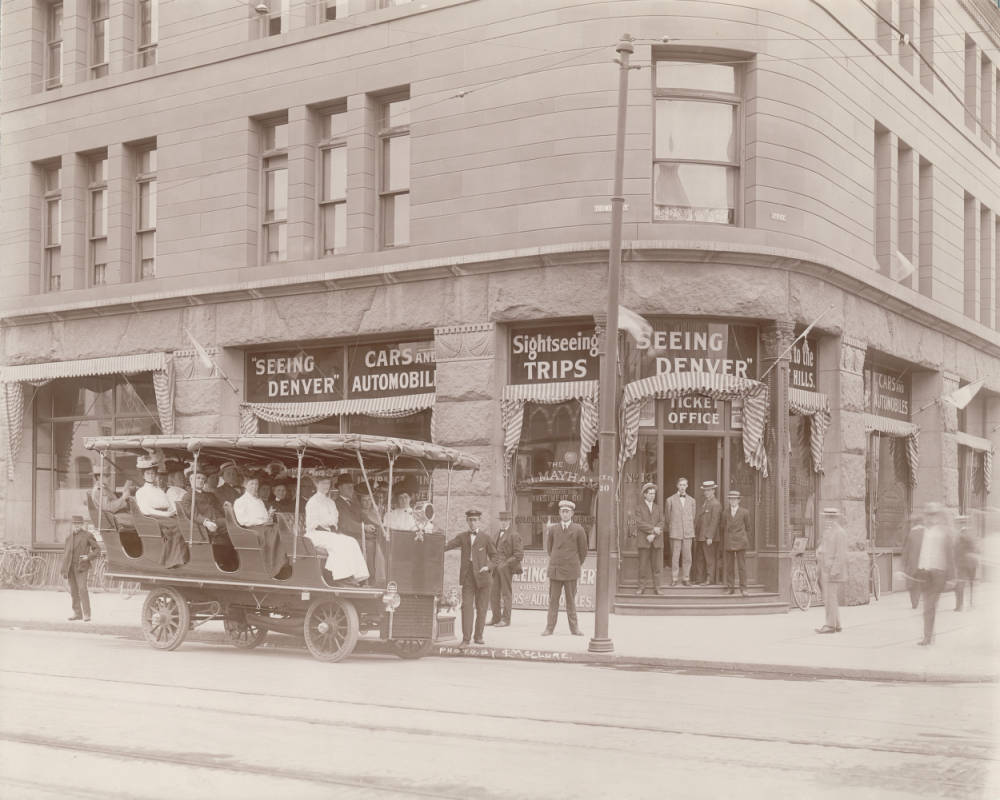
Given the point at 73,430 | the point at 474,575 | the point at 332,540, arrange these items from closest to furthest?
1. the point at 332,540
2. the point at 474,575
3. the point at 73,430

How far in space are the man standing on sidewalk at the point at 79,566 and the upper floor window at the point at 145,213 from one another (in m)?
7.54

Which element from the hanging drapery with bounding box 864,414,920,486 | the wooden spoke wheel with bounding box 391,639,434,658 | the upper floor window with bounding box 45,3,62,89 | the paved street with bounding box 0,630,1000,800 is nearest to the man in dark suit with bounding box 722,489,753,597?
the hanging drapery with bounding box 864,414,920,486

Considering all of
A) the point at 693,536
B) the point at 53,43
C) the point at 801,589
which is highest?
the point at 53,43

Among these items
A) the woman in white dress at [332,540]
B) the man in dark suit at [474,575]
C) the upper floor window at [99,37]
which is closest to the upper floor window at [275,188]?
the upper floor window at [99,37]

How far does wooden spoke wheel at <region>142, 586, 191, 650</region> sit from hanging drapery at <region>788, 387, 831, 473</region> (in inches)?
448

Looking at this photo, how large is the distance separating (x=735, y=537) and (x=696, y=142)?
6721 mm

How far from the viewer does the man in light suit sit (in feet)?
67.2

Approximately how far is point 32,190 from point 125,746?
2190 cm

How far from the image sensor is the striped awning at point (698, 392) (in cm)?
2002

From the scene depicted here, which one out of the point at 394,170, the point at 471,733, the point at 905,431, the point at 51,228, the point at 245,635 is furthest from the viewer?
the point at 51,228

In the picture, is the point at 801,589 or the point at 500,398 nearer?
the point at 500,398

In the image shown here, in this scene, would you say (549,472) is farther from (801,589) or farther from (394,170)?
(394,170)

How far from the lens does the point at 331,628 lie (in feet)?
47.7

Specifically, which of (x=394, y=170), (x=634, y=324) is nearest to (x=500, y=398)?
(x=634, y=324)
